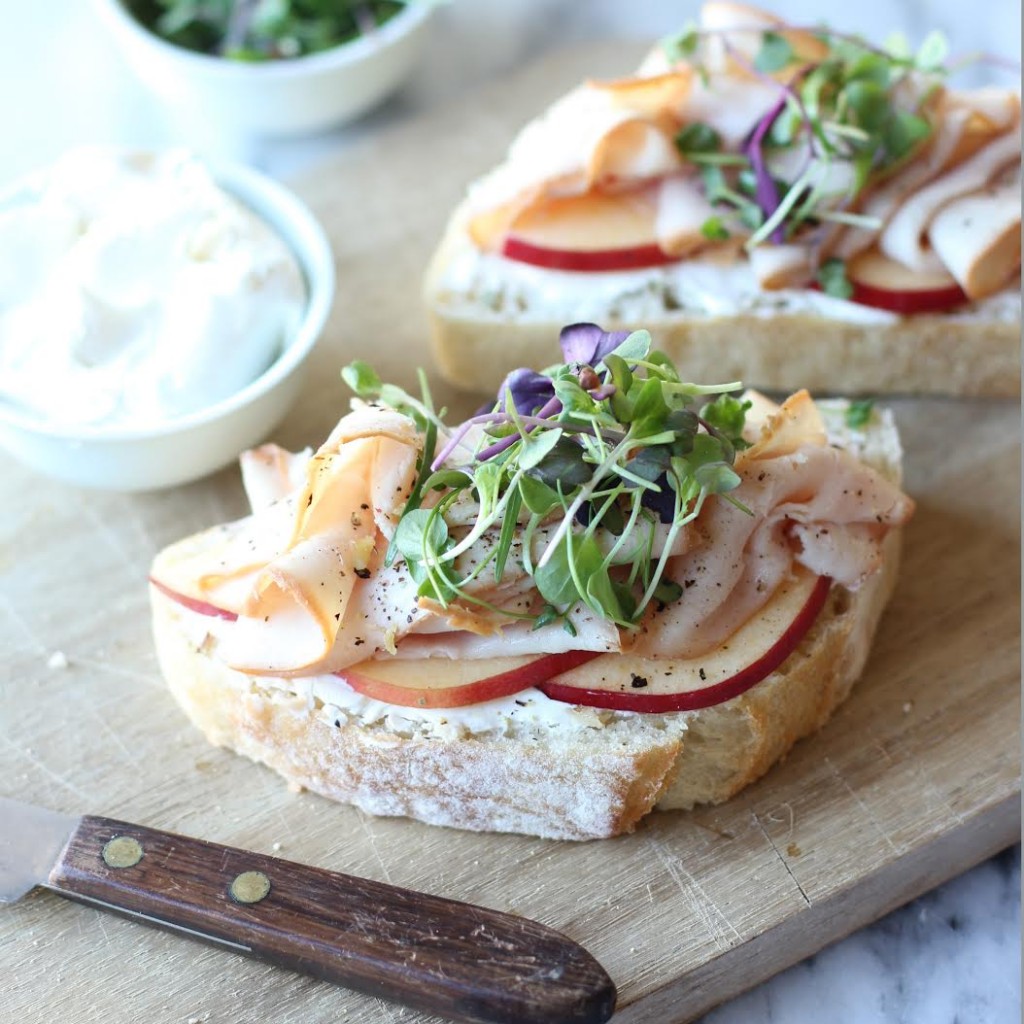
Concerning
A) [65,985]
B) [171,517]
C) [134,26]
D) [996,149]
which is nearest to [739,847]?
[65,985]

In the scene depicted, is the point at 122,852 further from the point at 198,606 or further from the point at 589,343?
the point at 589,343

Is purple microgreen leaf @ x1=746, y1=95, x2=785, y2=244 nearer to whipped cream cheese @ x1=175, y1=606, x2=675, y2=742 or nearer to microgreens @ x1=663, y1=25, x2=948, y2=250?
microgreens @ x1=663, y1=25, x2=948, y2=250

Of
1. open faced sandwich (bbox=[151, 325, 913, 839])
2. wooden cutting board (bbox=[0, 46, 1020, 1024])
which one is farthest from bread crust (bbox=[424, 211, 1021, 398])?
open faced sandwich (bbox=[151, 325, 913, 839])

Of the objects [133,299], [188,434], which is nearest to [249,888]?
[188,434]

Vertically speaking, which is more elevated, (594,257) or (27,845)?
(594,257)

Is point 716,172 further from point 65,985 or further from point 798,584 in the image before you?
point 65,985

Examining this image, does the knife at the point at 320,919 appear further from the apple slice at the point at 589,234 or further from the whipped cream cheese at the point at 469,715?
the apple slice at the point at 589,234

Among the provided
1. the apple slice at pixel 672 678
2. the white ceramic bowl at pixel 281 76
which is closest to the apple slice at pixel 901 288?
the apple slice at pixel 672 678
